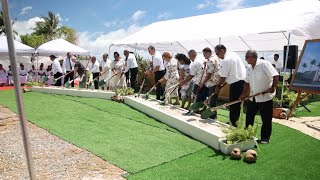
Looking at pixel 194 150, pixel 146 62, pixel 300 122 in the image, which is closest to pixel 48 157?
pixel 194 150

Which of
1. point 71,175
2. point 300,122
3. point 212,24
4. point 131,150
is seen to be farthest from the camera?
point 212,24

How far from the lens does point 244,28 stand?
1066cm

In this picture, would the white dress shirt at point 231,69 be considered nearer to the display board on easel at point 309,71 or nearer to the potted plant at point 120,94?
the display board on easel at point 309,71

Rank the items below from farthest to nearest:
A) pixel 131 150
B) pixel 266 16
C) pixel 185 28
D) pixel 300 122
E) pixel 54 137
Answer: pixel 185 28
pixel 266 16
pixel 300 122
pixel 54 137
pixel 131 150

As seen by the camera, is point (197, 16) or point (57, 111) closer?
point (57, 111)

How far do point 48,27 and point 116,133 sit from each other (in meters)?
50.1

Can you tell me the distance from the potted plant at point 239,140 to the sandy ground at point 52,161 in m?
1.74

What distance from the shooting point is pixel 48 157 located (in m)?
4.72

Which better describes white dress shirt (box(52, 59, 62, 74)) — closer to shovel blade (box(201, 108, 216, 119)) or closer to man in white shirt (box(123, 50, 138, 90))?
man in white shirt (box(123, 50, 138, 90))

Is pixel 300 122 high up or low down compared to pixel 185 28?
down

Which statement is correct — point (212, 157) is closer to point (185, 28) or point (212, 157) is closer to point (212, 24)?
point (212, 24)

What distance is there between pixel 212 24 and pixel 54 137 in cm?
899

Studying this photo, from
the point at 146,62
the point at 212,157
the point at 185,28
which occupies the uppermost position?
the point at 185,28

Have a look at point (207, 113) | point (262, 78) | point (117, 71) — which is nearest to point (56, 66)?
point (117, 71)
